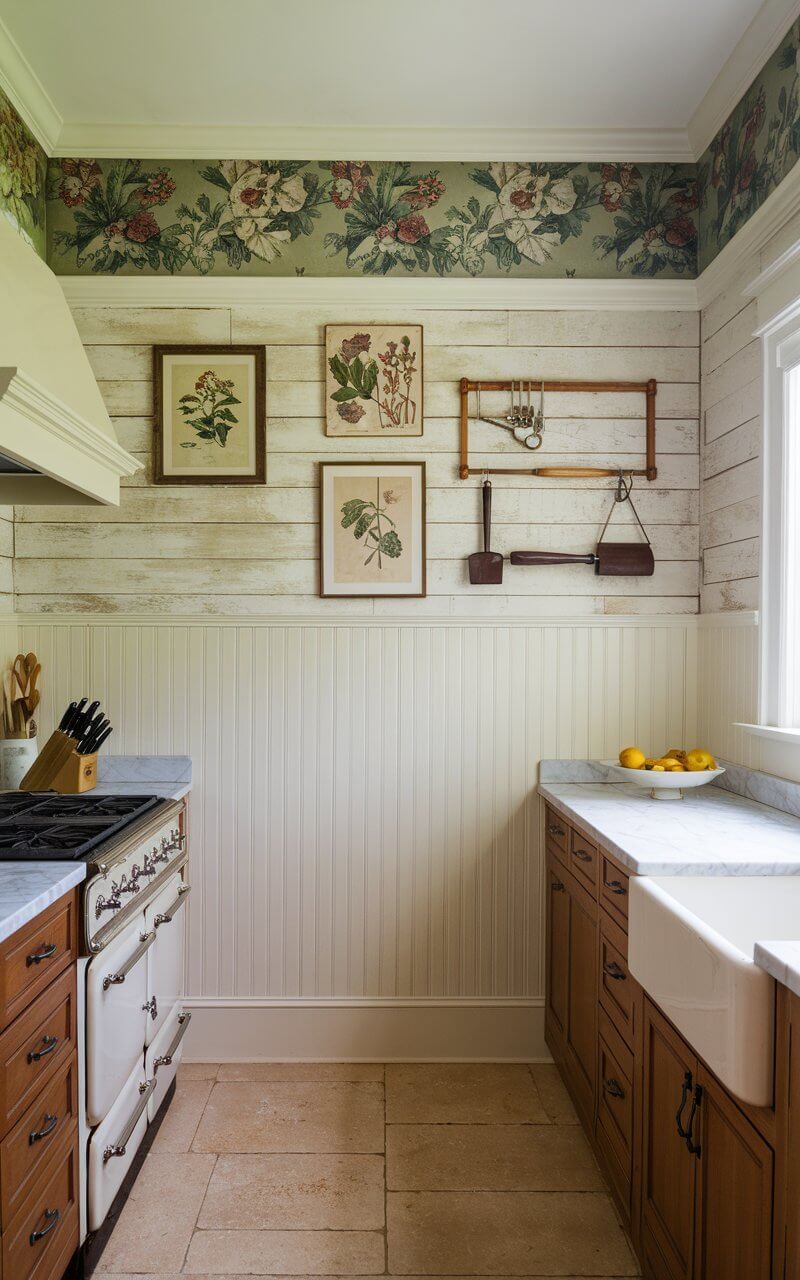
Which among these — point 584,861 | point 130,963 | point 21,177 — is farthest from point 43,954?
point 21,177

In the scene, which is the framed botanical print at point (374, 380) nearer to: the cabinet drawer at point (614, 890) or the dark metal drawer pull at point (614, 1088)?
the cabinet drawer at point (614, 890)

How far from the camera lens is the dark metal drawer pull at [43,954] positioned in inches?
58.7

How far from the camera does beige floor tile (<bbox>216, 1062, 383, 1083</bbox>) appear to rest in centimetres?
268

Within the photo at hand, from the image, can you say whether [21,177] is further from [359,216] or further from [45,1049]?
[45,1049]

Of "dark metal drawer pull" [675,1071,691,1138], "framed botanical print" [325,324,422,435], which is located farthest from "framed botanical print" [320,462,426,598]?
"dark metal drawer pull" [675,1071,691,1138]

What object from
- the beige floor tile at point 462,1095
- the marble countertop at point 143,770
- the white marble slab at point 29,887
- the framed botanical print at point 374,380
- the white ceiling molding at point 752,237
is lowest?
the beige floor tile at point 462,1095

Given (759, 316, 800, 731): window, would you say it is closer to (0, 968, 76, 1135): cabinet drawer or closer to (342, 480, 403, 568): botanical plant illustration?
(342, 480, 403, 568): botanical plant illustration

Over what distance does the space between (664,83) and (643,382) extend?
865mm

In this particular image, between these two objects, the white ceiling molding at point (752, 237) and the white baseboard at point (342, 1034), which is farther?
the white baseboard at point (342, 1034)

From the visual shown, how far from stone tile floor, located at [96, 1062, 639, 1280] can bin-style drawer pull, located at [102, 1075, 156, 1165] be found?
0.70 ft

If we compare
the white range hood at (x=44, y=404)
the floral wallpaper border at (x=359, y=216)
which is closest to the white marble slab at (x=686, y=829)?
the white range hood at (x=44, y=404)

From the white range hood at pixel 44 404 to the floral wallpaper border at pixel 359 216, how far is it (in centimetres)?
78

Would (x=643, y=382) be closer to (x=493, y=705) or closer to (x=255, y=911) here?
(x=493, y=705)

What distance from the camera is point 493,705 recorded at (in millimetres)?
2824
